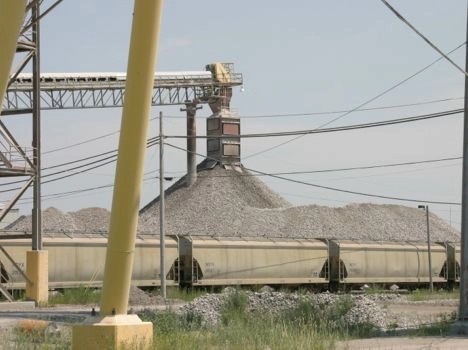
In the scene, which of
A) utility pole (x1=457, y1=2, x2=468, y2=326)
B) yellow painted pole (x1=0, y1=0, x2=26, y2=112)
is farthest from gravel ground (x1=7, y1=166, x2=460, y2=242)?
yellow painted pole (x1=0, y1=0, x2=26, y2=112)

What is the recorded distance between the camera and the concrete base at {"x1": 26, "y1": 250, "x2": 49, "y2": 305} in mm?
28109

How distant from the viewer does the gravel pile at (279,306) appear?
21469 mm

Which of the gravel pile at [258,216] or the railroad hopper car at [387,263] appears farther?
the gravel pile at [258,216]

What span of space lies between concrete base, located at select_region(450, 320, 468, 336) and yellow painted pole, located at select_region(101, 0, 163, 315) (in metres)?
8.92

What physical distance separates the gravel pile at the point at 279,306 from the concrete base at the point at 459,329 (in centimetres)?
266

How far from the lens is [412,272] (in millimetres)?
50188

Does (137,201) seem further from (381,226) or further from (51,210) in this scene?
(381,226)

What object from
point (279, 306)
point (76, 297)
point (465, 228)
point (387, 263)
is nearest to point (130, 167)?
point (465, 228)

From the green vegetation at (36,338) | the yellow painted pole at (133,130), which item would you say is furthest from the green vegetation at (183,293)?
the yellow painted pole at (133,130)

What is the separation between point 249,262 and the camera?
43250mm

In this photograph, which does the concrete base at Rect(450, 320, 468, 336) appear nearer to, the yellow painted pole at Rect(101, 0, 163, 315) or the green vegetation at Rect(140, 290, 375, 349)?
the green vegetation at Rect(140, 290, 375, 349)

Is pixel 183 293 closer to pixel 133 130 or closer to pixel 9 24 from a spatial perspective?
pixel 133 130

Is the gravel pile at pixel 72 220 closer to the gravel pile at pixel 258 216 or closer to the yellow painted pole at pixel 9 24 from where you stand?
the gravel pile at pixel 258 216

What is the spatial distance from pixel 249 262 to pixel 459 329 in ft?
83.9
